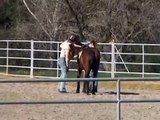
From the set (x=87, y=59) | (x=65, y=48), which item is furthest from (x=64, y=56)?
(x=87, y=59)

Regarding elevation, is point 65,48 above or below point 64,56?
above

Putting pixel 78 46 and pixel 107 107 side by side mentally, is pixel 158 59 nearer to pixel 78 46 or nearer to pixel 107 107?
pixel 78 46

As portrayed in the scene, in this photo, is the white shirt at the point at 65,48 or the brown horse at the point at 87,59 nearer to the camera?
the brown horse at the point at 87,59

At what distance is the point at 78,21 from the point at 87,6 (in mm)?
1099

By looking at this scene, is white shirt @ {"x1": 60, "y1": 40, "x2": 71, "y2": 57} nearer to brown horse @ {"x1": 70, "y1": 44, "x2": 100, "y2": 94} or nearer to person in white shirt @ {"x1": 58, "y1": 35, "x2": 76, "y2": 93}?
person in white shirt @ {"x1": 58, "y1": 35, "x2": 76, "y2": 93}

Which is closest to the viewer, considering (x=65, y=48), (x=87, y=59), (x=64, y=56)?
(x=87, y=59)

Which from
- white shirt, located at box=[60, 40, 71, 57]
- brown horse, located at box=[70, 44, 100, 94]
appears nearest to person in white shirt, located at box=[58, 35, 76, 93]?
white shirt, located at box=[60, 40, 71, 57]

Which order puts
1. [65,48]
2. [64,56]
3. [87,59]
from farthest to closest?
[64,56] < [65,48] < [87,59]

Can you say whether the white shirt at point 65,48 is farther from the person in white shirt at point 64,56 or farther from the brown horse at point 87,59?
the brown horse at point 87,59

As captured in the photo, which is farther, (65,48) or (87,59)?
(65,48)

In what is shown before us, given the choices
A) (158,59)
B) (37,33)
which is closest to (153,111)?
(158,59)

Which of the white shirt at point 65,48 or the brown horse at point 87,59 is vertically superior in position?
the white shirt at point 65,48

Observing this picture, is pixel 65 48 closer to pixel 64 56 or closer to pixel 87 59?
pixel 64 56

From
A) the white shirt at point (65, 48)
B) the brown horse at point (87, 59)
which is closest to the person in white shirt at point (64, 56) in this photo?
the white shirt at point (65, 48)
